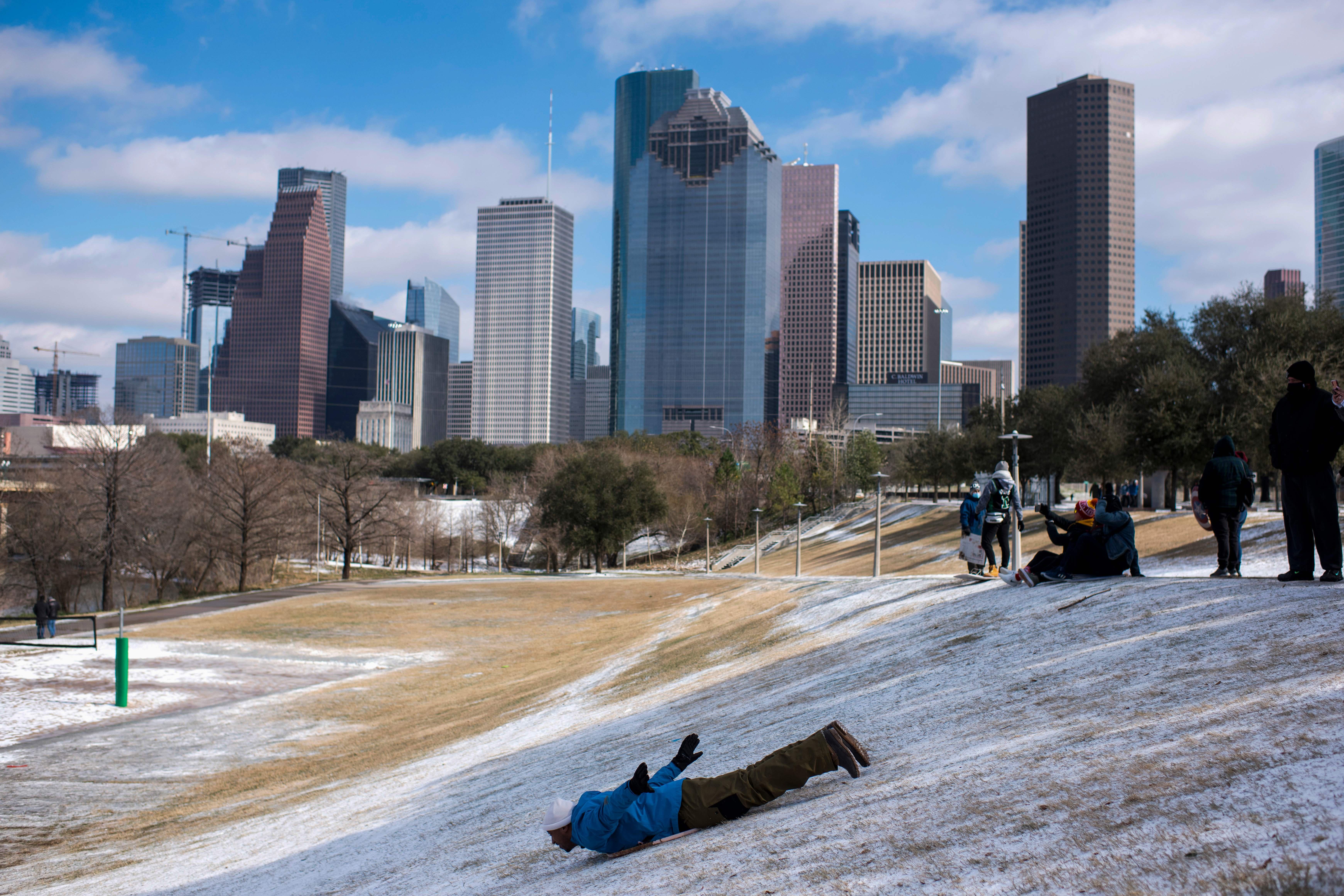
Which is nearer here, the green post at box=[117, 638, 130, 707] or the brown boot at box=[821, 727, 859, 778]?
the brown boot at box=[821, 727, 859, 778]

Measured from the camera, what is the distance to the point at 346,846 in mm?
9711

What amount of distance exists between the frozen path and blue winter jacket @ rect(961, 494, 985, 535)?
9.26 ft

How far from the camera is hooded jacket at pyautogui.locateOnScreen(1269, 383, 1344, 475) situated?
32.1 ft

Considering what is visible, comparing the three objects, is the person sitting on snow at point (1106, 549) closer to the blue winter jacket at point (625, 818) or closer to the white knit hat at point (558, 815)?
the blue winter jacket at point (625, 818)

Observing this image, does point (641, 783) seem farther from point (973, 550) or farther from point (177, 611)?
point (177, 611)

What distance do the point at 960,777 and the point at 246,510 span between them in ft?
172

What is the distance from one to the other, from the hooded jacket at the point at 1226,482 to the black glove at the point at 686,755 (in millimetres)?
9196

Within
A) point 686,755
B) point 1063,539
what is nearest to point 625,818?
point 686,755

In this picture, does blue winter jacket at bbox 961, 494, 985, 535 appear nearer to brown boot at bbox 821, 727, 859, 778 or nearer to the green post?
brown boot at bbox 821, 727, 859, 778

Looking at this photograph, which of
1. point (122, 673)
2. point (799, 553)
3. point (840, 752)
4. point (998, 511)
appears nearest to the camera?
point (840, 752)

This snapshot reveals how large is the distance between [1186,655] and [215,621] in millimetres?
35085

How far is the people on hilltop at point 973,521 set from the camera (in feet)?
58.2

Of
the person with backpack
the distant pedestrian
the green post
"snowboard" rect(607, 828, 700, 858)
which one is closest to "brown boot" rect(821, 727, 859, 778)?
"snowboard" rect(607, 828, 700, 858)

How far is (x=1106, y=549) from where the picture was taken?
44.1 ft
